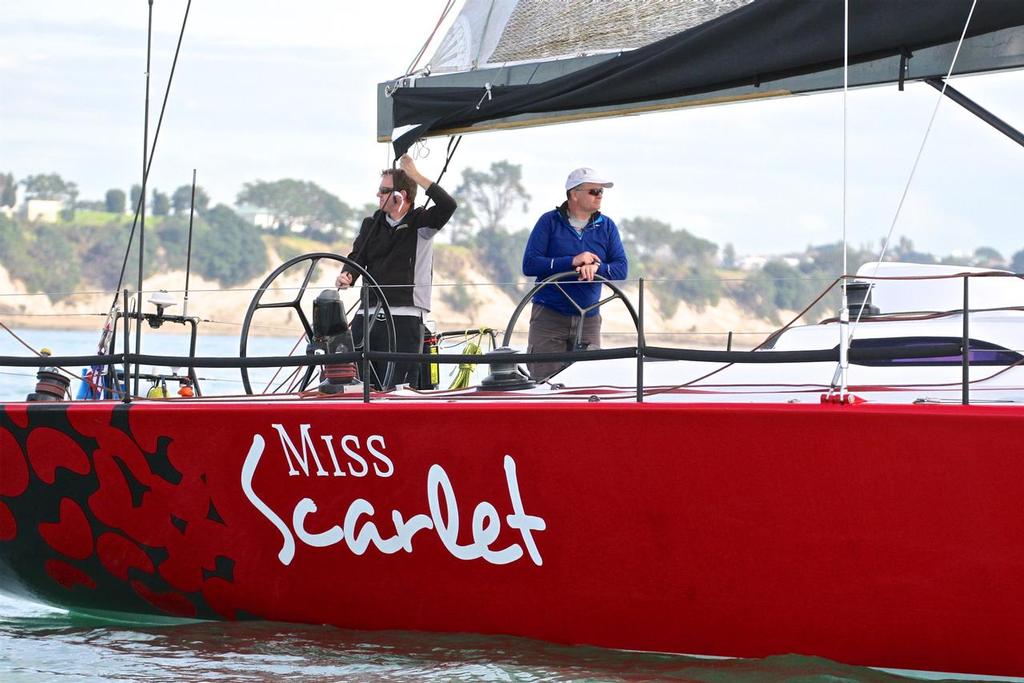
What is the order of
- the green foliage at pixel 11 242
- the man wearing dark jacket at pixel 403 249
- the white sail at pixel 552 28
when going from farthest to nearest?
the green foliage at pixel 11 242 < the man wearing dark jacket at pixel 403 249 < the white sail at pixel 552 28

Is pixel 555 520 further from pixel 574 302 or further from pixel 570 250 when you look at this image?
pixel 570 250

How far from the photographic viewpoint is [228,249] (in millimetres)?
38969

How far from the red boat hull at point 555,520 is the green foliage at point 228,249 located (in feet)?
105

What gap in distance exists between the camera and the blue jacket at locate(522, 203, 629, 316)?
17.7 feet

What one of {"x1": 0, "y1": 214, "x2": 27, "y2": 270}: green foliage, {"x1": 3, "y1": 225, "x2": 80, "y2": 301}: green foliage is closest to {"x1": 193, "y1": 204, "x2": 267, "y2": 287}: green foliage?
{"x1": 3, "y1": 225, "x2": 80, "y2": 301}: green foliage

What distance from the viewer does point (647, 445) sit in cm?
417

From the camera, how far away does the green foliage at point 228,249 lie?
124 ft

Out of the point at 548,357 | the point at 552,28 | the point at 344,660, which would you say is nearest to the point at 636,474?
the point at 548,357

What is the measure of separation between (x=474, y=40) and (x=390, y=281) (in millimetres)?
984

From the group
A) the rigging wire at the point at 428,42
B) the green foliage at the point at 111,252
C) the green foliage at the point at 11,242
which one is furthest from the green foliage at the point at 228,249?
the rigging wire at the point at 428,42

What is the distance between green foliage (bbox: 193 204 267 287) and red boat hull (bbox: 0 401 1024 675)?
1261 inches

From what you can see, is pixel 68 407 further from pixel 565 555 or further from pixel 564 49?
pixel 564 49

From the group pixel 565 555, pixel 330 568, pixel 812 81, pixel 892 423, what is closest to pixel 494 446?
pixel 565 555

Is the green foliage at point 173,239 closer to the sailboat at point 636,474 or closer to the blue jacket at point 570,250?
the blue jacket at point 570,250
